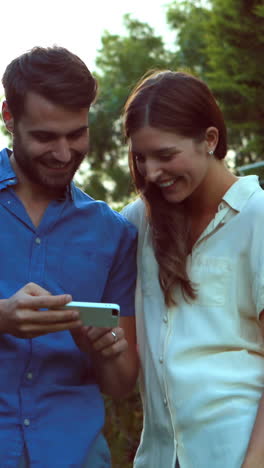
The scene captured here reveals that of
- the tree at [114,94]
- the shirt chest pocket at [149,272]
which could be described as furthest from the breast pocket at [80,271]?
the tree at [114,94]

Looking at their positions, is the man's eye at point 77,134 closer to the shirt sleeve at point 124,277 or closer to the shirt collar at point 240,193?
the shirt sleeve at point 124,277

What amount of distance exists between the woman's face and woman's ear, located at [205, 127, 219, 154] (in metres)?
0.05

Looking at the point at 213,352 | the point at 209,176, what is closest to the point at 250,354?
the point at 213,352

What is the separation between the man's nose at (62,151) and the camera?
3162mm

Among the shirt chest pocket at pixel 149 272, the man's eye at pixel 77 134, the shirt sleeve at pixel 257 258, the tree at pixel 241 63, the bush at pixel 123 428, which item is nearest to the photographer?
the shirt sleeve at pixel 257 258

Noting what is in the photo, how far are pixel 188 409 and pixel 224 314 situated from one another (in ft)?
1.23

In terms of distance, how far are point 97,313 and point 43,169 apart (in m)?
0.68

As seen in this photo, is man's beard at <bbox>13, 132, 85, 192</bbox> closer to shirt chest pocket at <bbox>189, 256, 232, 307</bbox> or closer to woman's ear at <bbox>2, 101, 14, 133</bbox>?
woman's ear at <bbox>2, 101, 14, 133</bbox>

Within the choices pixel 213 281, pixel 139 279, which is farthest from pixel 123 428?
pixel 213 281

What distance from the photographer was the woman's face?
3197 mm

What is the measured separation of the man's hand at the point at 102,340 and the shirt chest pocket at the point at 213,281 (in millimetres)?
328

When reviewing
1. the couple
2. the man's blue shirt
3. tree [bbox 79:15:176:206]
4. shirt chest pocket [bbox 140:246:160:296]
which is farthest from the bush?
tree [bbox 79:15:176:206]

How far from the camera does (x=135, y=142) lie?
10.8 feet

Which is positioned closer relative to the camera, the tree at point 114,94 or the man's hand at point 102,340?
the man's hand at point 102,340
